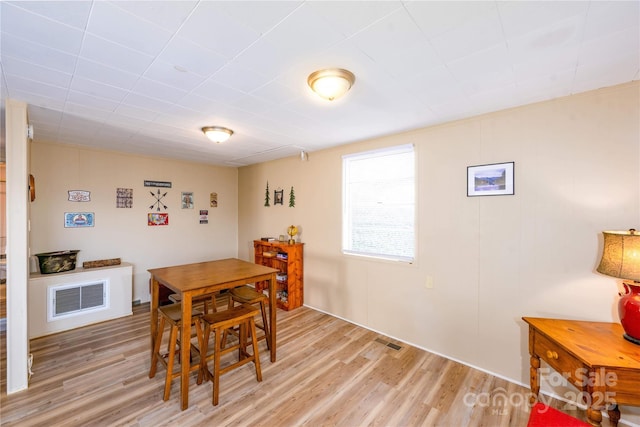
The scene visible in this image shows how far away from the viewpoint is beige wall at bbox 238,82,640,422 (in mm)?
1948

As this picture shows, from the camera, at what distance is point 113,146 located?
3695 mm

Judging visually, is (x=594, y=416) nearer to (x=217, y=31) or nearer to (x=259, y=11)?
(x=259, y=11)

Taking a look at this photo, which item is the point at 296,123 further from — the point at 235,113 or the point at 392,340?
the point at 392,340

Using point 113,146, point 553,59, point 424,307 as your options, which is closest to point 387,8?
point 553,59

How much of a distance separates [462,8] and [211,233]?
4.97 meters

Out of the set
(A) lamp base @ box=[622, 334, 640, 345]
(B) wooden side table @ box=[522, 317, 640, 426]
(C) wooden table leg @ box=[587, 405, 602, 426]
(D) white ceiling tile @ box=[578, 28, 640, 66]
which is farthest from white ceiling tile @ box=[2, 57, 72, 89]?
(A) lamp base @ box=[622, 334, 640, 345]

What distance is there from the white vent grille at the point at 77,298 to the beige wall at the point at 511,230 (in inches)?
131

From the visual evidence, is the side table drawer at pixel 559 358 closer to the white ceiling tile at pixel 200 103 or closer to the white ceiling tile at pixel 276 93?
the white ceiling tile at pixel 276 93

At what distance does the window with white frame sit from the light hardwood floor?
1.13m

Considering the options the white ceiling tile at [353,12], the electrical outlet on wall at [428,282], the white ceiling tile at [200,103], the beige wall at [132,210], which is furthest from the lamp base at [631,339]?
the beige wall at [132,210]

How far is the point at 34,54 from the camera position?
5.11 ft

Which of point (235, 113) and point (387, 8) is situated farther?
point (235, 113)

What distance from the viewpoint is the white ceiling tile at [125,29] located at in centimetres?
123

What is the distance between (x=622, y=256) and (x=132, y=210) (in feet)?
17.7
